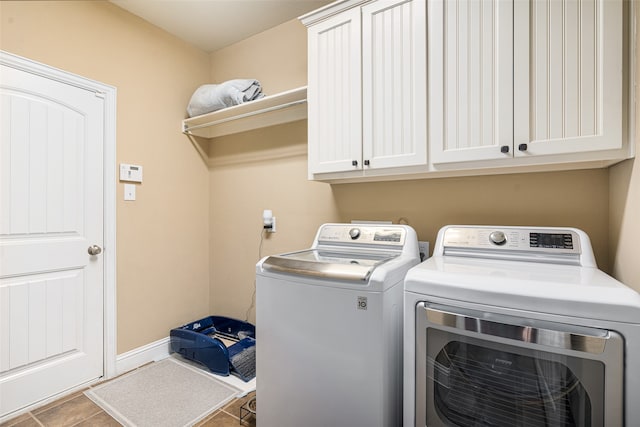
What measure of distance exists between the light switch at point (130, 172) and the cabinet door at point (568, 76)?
2.45 m

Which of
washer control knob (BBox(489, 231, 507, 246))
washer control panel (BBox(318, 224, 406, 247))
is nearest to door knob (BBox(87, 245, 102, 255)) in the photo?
washer control panel (BBox(318, 224, 406, 247))

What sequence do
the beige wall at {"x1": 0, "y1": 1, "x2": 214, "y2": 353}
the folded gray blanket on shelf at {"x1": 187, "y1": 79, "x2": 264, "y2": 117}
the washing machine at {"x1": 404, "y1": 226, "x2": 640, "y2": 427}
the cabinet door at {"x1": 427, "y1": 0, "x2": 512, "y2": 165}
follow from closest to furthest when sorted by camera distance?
the washing machine at {"x1": 404, "y1": 226, "x2": 640, "y2": 427} < the cabinet door at {"x1": 427, "y1": 0, "x2": 512, "y2": 165} < the beige wall at {"x1": 0, "y1": 1, "x2": 214, "y2": 353} < the folded gray blanket on shelf at {"x1": 187, "y1": 79, "x2": 264, "y2": 117}

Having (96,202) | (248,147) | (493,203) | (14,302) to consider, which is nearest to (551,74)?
(493,203)

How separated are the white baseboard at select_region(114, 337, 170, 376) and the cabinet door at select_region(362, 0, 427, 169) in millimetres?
2195

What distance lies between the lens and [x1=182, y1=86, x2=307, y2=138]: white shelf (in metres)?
2.21

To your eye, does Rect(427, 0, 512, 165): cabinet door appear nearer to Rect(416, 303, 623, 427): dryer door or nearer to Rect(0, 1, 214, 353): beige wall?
Rect(416, 303, 623, 427): dryer door

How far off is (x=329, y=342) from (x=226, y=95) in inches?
77.4

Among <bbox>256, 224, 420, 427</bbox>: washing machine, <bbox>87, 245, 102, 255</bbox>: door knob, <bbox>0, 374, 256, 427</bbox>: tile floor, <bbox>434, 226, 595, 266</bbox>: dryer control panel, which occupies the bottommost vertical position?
<bbox>0, 374, 256, 427</bbox>: tile floor

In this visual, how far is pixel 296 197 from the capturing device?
Answer: 95.2 inches

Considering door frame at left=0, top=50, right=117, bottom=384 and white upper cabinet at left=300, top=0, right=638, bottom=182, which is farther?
door frame at left=0, top=50, right=117, bottom=384

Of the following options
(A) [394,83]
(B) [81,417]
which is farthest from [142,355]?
(A) [394,83]

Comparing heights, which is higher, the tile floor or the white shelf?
the white shelf

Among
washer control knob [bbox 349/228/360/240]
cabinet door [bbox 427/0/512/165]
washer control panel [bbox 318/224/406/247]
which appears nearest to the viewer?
cabinet door [bbox 427/0/512/165]

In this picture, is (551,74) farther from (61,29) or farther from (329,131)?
(61,29)
